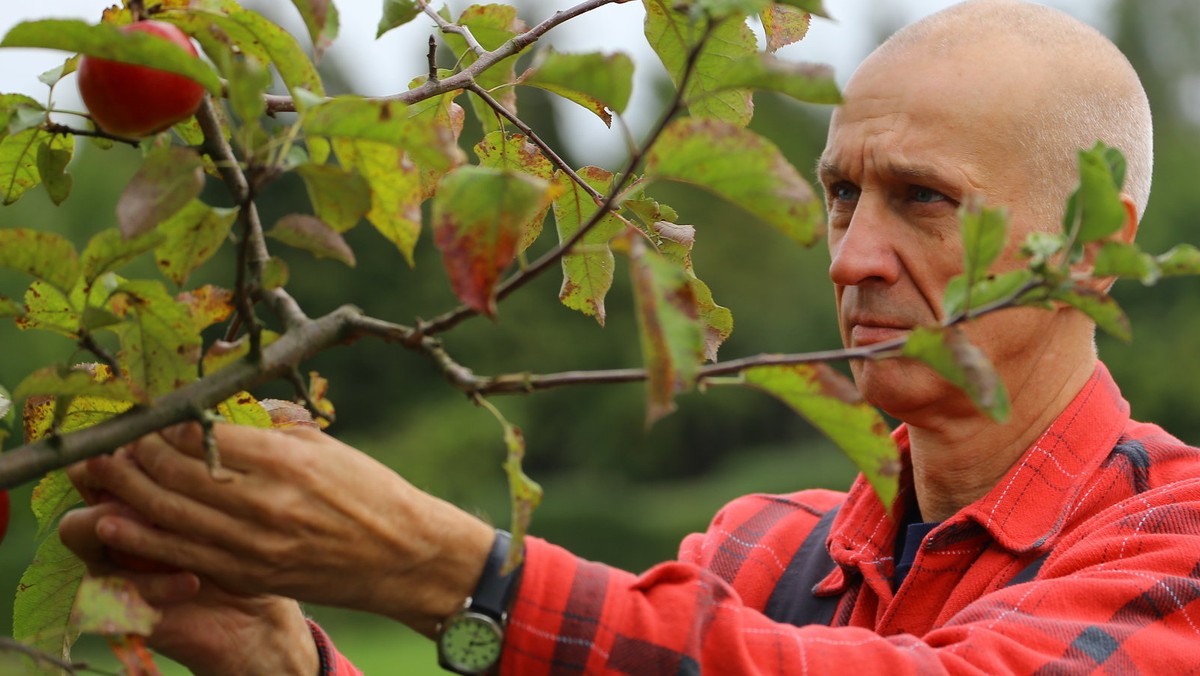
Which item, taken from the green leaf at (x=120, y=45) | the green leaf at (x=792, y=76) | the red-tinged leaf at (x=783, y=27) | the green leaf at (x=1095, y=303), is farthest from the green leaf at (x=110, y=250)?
the red-tinged leaf at (x=783, y=27)

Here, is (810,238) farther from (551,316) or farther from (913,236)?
(551,316)

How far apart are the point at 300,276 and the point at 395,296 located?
2.05m

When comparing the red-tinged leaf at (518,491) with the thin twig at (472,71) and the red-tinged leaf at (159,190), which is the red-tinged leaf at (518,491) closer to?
the red-tinged leaf at (159,190)

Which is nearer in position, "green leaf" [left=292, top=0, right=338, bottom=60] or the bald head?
"green leaf" [left=292, top=0, right=338, bottom=60]

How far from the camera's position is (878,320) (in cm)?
194

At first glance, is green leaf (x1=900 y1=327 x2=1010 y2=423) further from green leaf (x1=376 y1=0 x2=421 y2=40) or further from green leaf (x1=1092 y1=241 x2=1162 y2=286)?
green leaf (x1=376 y1=0 x2=421 y2=40)

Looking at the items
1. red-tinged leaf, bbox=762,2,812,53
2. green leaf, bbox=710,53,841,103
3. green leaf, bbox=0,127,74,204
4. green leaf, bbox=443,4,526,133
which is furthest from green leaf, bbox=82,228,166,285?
red-tinged leaf, bbox=762,2,812,53

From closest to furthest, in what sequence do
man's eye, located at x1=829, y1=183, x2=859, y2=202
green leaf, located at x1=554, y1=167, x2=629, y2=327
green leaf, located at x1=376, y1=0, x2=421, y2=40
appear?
green leaf, located at x1=376, y1=0, x2=421, y2=40
green leaf, located at x1=554, y1=167, x2=629, y2=327
man's eye, located at x1=829, y1=183, x2=859, y2=202

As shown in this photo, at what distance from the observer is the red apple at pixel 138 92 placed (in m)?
1.03

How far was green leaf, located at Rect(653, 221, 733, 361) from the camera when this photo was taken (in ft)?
4.70

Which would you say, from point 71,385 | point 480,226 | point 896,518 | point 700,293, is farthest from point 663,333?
point 896,518

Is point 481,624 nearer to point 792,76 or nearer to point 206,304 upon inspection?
point 206,304

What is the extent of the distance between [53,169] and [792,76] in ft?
2.50

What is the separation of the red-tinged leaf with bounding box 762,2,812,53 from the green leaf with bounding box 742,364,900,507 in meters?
0.68
